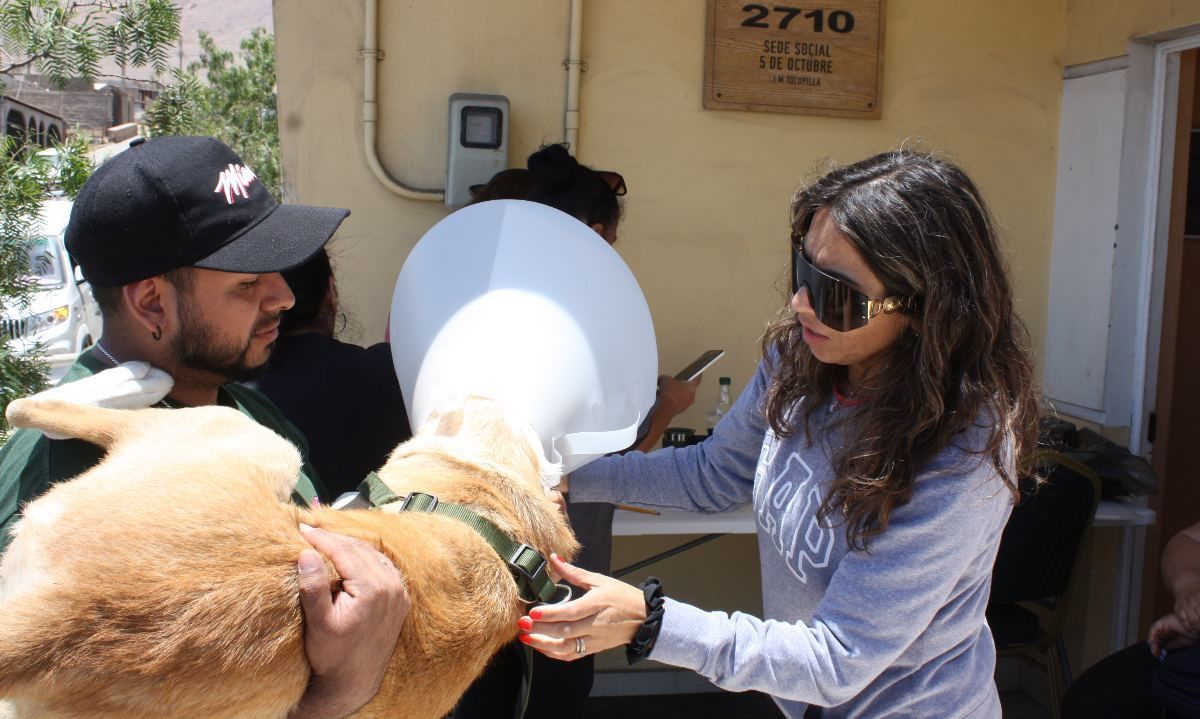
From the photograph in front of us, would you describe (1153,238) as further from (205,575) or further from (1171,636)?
(205,575)

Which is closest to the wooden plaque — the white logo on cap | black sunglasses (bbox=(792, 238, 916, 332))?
black sunglasses (bbox=(792, 238, 916, 332))

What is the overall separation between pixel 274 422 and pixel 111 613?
858 mm

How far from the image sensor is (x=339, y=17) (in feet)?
11.4

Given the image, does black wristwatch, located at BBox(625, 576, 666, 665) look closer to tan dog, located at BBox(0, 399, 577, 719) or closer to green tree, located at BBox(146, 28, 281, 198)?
tan dog, located at BBox(0, 399, 577, 719)

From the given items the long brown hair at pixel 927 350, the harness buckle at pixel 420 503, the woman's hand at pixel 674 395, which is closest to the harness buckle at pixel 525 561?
the harness buckle at pixel 420 503

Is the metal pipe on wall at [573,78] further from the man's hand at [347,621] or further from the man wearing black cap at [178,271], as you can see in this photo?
the man's hand at [347,621]

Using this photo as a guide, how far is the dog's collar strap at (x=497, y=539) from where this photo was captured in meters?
1.18

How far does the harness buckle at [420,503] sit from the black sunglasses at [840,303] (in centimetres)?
78

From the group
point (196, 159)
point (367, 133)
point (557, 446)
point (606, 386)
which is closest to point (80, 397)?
point (196, 159)

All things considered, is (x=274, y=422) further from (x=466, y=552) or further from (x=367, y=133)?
(x=367, y=133)

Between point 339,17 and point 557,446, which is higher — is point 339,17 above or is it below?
above

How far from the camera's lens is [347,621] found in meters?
0.93

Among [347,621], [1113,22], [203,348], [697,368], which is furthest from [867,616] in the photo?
[1113,22]

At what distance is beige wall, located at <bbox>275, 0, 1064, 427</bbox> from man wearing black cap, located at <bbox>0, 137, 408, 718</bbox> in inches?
85.4
